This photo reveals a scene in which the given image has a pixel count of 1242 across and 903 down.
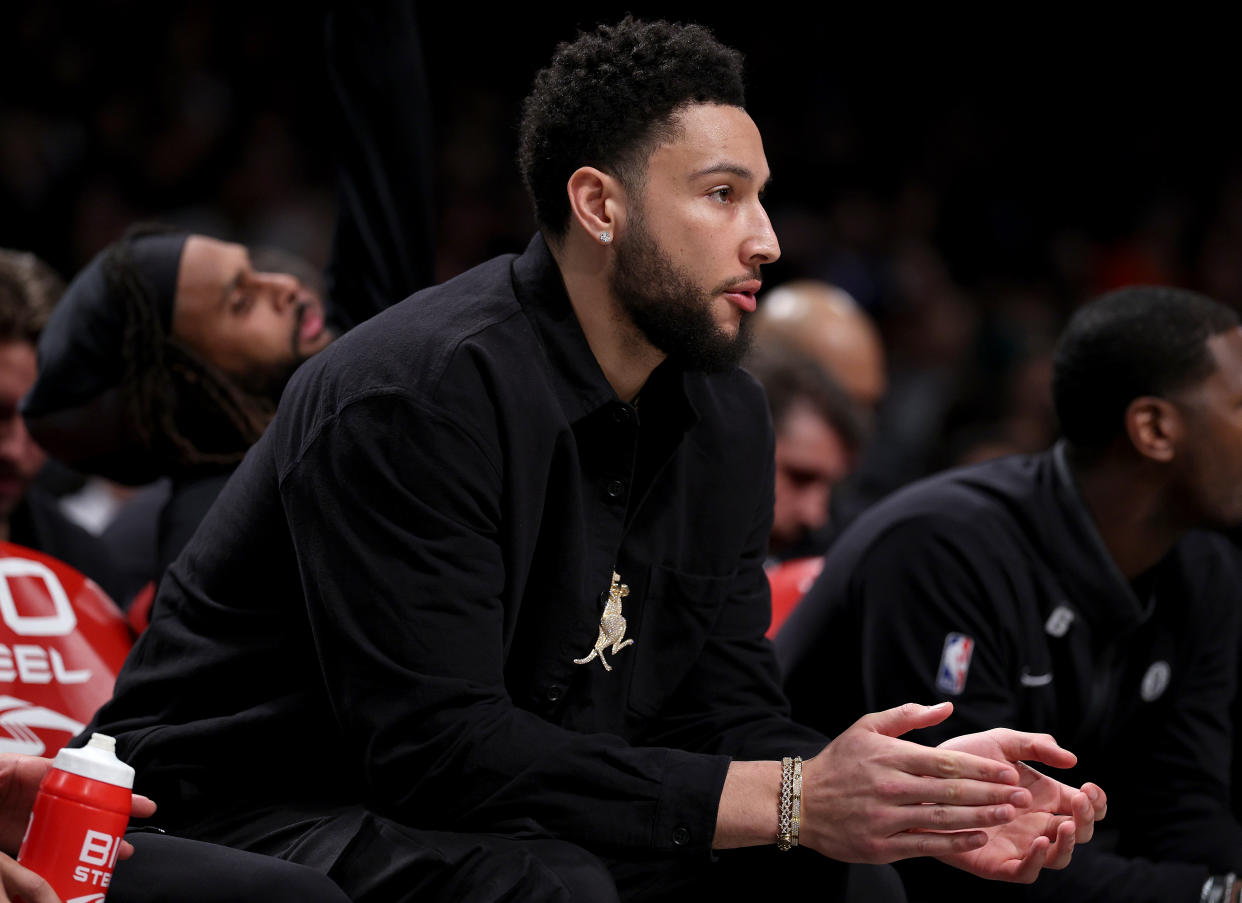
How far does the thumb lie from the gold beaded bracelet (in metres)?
0.10

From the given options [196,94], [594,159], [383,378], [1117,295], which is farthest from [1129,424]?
[196,94]

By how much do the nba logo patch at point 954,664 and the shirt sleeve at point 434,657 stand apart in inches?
30.9

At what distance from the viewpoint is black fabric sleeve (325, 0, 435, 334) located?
284 cm

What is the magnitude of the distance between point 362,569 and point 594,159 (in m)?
0.63

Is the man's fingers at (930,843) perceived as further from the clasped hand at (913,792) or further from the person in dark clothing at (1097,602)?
the person in dark clothing at (1097,602)

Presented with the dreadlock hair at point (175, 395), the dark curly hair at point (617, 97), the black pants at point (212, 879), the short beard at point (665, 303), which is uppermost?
the dark curly hair at point (617, 97)

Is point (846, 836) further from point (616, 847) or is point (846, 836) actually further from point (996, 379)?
point (996, 379)

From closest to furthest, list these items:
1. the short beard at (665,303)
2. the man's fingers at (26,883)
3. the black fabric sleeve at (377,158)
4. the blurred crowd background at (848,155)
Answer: the man's fingers at (26,883), the short beard at (665,303), the black fabric sleeve at (377,158), the blurred crowd background at (848,155)

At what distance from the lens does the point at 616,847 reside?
1.79 metres

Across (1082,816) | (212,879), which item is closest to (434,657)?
(212,879)

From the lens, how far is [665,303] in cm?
197

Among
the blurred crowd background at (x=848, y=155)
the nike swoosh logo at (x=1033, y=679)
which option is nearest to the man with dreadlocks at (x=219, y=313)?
the nike swoosh logo at (x=1033, y=679)

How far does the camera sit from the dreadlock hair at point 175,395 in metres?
2.62

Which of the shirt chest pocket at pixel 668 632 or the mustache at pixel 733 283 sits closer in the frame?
the mustache at pixel 733 283
